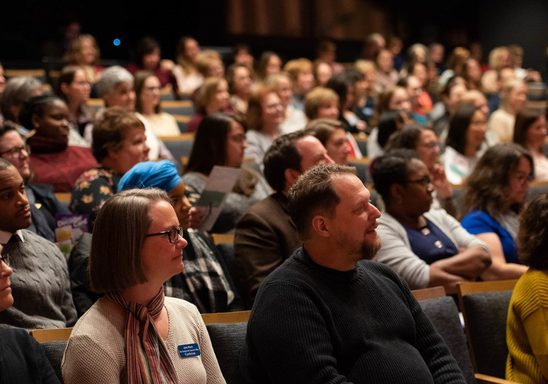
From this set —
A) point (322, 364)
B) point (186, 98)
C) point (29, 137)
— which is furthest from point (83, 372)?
point (186, 98)

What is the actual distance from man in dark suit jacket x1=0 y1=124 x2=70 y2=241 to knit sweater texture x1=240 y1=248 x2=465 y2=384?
1.31 metres

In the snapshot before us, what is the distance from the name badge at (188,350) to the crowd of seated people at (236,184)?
0.06m

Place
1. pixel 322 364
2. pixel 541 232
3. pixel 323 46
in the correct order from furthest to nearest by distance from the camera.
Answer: pixel 323 46 → pixel 541 232 → pixel 322 364

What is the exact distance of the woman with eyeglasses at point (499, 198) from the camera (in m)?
4.17

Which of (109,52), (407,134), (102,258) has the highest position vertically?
(102,258)

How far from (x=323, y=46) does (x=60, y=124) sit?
20.2ft

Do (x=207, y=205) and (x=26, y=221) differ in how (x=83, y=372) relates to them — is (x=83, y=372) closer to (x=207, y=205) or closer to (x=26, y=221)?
(x=26, y=221)

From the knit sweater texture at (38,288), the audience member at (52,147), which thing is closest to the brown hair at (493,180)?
the audience member at (52,147)

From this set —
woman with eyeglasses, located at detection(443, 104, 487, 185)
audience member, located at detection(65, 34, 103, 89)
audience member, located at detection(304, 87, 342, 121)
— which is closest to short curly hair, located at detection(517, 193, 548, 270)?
woman with eyeglasses, located at detection(443, 104, 487, 185)

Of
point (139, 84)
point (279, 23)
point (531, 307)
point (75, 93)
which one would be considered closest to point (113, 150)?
point (531, 307)

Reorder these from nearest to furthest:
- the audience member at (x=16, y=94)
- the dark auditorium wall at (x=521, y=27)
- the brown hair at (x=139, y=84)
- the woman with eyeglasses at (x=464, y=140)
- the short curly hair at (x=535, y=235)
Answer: the short curly hair at (x=535, y=235), the audience member at (x=16, y=94), the woman with eyeglasses at (x=464, y=140), the brown hair at (x=139, y=84), the dark auditorium wall at (x=521, y=27)

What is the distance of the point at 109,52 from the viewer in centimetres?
1096

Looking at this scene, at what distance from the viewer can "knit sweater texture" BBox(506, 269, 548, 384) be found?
3.01m

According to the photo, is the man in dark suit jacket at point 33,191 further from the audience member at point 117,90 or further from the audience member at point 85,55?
the audience member at point 85,55
